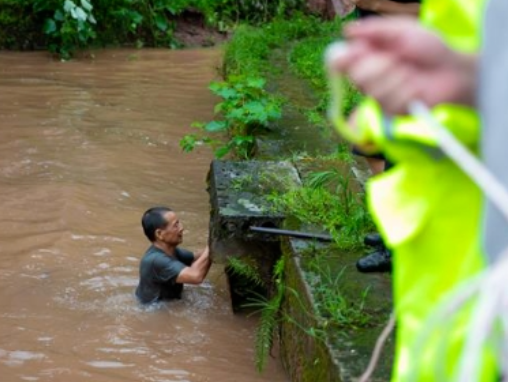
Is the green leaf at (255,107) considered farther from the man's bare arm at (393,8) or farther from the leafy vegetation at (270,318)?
the man's bare arm at (393,8)

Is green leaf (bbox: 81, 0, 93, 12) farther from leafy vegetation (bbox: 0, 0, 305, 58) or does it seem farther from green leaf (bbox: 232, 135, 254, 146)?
green leaf (bbox: 232, 135, 254, 146)

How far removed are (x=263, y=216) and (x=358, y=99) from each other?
7.93ft

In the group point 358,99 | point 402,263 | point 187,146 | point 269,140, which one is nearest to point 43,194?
point 187,146

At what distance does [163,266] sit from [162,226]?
A: 8.2 inches

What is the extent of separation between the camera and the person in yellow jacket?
1.40 m

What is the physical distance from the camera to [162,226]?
224 inches

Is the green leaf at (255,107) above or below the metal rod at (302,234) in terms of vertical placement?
below

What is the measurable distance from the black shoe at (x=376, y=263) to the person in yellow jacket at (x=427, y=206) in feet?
8.41

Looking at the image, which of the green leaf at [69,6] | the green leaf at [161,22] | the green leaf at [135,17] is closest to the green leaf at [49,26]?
the green leaf at [69,6]

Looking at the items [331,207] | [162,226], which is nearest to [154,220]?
[162,226]

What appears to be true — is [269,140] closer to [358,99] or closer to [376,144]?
[358,99]

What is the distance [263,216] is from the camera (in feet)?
16.5

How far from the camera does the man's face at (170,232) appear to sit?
5699 millimetres

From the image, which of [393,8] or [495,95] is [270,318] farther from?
[495,95]
